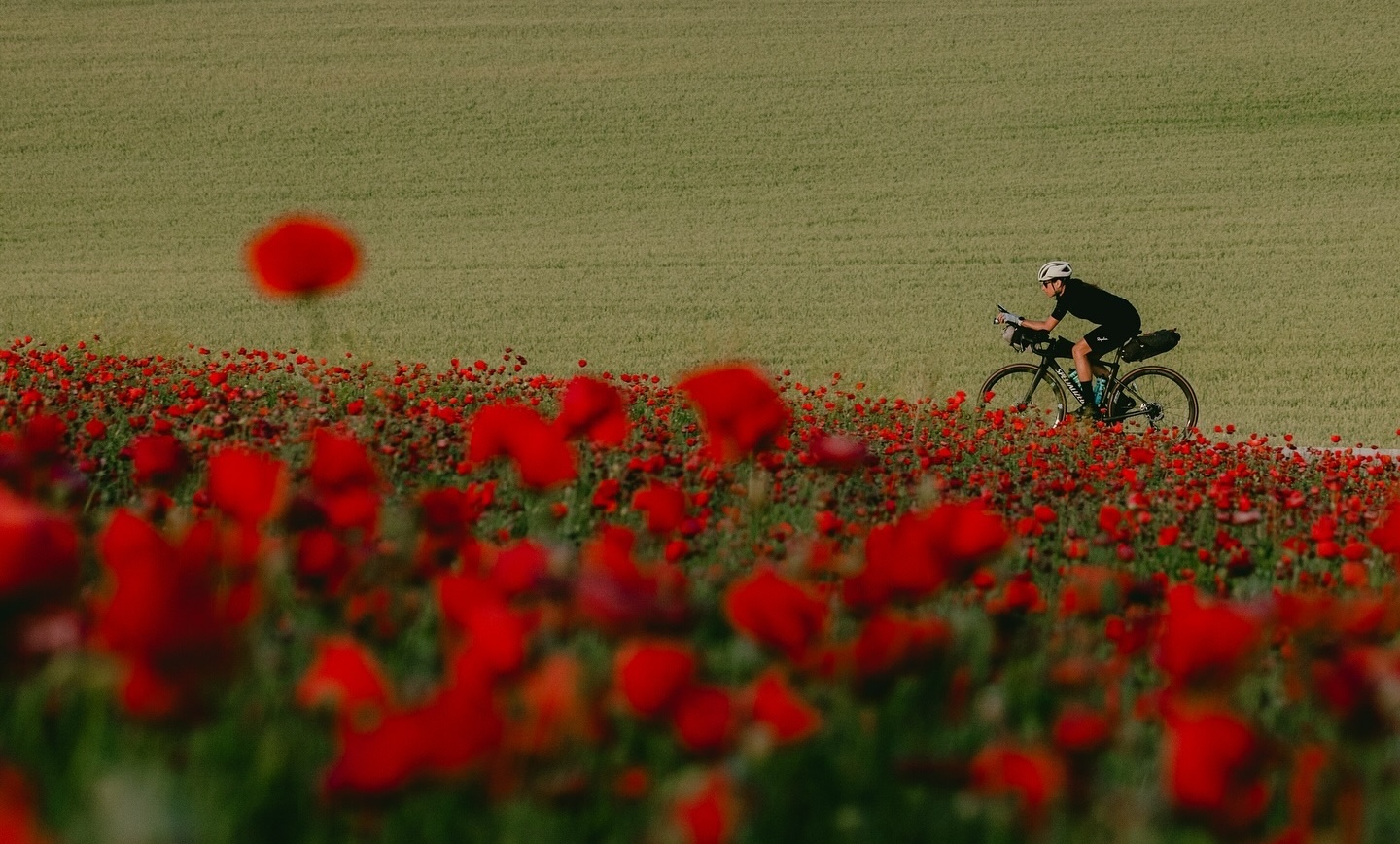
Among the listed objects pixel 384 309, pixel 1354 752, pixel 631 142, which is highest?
pixel 631 142

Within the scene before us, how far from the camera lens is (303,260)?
2.23m

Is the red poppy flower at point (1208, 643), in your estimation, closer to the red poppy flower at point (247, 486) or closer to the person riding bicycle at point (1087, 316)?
the red poppy flower at point (247, 486)

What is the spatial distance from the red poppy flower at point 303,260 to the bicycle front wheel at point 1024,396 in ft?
18.7

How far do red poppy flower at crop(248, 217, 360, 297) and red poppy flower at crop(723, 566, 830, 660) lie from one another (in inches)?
40.2

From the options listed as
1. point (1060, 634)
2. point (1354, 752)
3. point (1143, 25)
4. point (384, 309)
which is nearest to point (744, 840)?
point (1354, 752)

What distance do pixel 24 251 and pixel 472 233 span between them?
681 cm

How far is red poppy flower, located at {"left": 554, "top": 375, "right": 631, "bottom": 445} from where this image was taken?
2270 millimetres

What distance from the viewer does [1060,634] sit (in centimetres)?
249

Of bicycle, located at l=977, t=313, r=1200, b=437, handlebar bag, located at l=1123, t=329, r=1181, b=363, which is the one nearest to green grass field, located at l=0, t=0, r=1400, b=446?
bicycle, located at l=977, t=313, r=1200, b=437

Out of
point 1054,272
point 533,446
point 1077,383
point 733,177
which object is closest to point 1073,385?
point 1077,383

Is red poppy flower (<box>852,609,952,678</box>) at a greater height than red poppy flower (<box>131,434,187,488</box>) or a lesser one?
lesser

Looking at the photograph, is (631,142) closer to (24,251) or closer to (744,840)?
(24,251)

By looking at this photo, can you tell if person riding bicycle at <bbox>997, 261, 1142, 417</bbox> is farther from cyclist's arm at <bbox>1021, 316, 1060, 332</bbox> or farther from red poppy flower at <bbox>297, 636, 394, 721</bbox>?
red poppy flower at <bbox>297, 636, 394, 721</bbox>

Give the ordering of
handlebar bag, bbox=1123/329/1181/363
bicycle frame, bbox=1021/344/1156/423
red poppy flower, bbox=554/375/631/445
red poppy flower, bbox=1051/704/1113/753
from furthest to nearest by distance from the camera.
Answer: bicycle frame, bbox=1021/344/1156/423, handlebar bag, bbox=1123/329/1181/363, red poppy flower, bbox=554/375/631/445, red poppy flower, bbox=1051/704/1113/753
